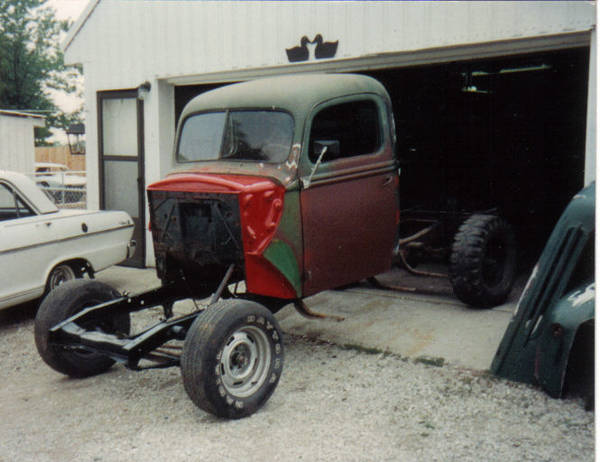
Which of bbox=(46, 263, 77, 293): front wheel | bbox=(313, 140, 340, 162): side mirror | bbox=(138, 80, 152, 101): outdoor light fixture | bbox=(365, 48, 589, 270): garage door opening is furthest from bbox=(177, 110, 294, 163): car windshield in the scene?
bbox=(365, 48, 589, 270): garage door opening

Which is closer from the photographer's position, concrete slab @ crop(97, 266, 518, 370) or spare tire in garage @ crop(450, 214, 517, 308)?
concrete slab @ crop(97, 266, 518, 370)

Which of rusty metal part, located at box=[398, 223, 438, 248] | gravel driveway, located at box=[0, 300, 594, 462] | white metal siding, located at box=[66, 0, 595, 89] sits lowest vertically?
gravel driveway, located at box=[0, 300, 594, 462]

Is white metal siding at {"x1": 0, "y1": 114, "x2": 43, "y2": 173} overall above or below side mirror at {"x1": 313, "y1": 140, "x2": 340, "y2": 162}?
above

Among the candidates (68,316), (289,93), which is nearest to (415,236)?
(289,93)

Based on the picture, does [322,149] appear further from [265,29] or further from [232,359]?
[265,29]

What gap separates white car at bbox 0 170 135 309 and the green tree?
3785cm

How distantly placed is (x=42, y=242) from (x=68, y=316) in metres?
1.96

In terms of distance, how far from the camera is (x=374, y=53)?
7.00 meters

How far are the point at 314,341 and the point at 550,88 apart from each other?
7892mm

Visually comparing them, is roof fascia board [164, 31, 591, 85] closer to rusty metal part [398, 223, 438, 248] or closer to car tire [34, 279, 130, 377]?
rusty metal part [398, 223, 438, 248]

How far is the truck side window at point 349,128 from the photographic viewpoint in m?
5.41

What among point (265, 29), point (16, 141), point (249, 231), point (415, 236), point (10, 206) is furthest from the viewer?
point (16, 141)

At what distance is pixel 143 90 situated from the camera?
29.5 feet

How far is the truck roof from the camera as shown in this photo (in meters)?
5.30
